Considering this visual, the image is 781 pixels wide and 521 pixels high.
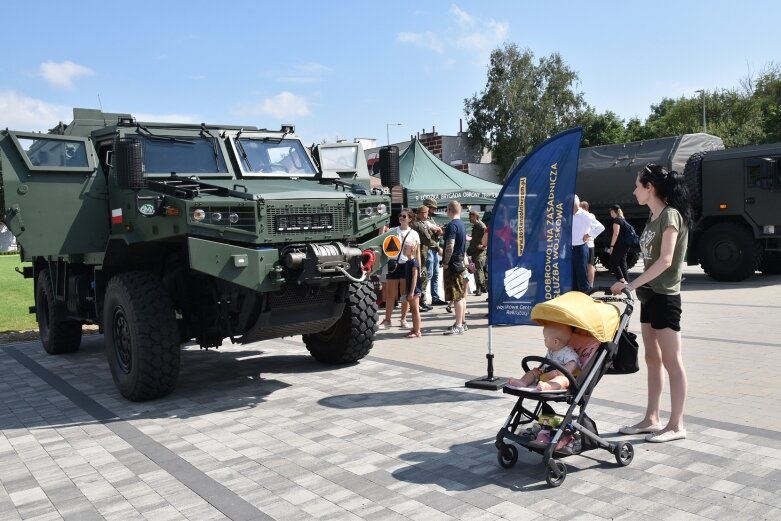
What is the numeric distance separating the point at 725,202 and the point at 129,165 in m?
13.9

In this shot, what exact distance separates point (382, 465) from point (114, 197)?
4.48 m

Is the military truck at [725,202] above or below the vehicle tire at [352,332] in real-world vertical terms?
above

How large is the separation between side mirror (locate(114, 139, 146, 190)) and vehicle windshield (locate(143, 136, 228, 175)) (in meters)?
1.01

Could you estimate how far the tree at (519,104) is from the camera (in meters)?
51.1

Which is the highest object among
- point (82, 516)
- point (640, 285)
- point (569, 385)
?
point (640, 285)

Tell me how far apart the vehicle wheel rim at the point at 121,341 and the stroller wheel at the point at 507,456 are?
411cm

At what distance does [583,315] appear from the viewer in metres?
4.64

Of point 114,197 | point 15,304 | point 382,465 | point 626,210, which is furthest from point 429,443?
point 15,304

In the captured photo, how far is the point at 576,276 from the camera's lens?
420 inches

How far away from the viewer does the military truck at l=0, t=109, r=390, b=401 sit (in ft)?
21.1

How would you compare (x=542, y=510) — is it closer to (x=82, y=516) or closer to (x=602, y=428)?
(x=602, y=428)

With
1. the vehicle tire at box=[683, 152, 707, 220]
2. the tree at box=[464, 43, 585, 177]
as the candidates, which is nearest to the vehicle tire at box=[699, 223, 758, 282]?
the vehicle tire at box=[683, 152, 707, 220]

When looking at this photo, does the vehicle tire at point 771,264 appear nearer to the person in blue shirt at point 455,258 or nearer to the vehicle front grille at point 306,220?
the person in blue shirt at point 455,258

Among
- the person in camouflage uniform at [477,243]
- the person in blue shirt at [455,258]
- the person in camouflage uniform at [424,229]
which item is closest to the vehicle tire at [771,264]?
the person in camouflage uniform at [477,243]
